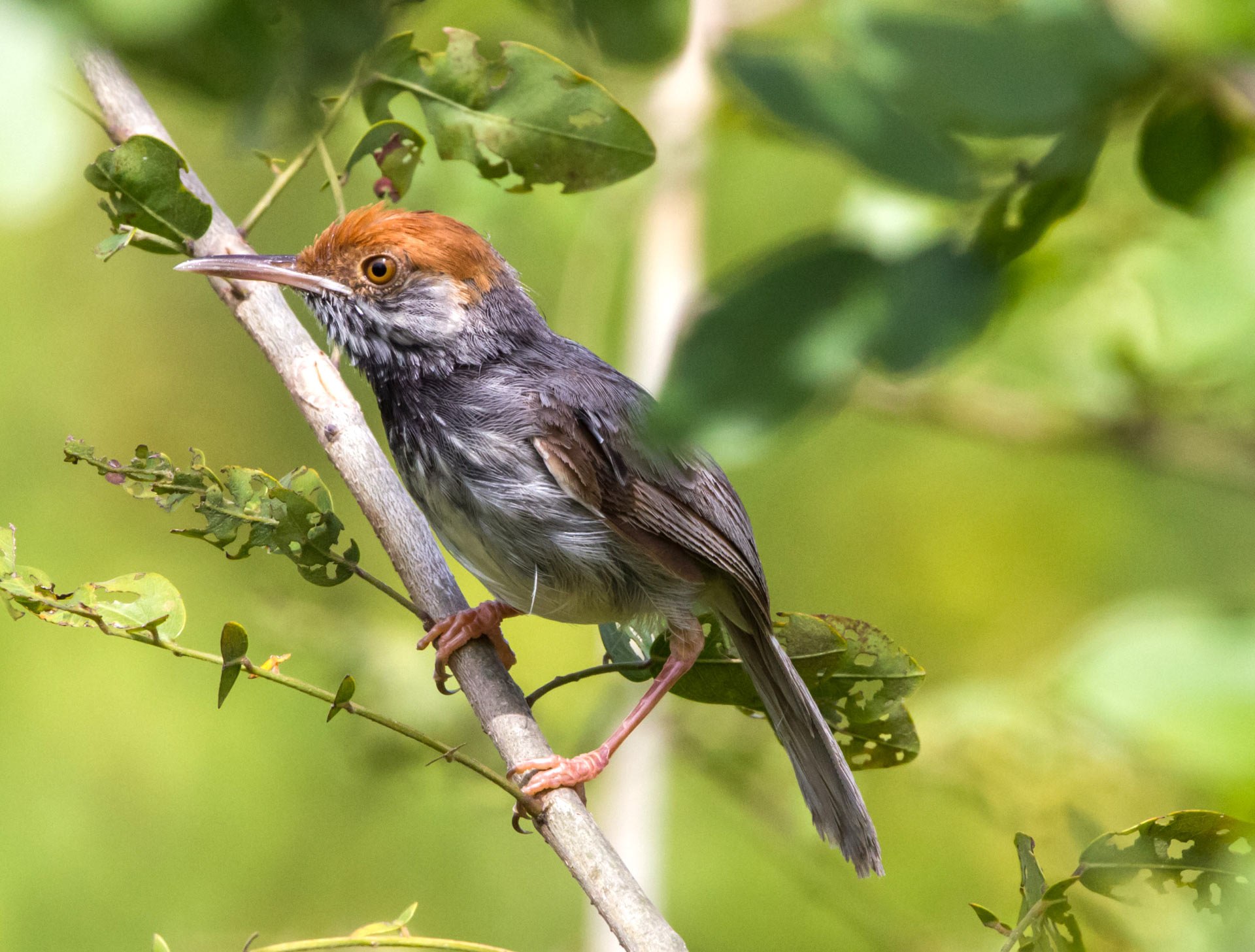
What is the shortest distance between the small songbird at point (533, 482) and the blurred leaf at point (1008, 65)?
2228mm

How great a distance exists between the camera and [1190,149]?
875mm

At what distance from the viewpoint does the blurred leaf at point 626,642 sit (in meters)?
2.95

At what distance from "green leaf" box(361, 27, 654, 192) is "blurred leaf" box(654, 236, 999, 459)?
1317mm

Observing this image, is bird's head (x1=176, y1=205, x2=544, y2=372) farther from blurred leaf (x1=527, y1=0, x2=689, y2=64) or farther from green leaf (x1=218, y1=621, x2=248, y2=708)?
blurred leaf (x1=527, y1=0, x2=689, y2=64)

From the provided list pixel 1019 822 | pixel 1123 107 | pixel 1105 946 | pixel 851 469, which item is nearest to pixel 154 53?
pixel 1123 107

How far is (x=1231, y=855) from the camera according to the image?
3.76ft

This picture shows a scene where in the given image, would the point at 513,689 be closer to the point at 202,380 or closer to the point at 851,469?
the point at 851,469

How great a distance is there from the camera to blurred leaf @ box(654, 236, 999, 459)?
26.6 inches

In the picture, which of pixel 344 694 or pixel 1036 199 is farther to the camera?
pixel 344 694

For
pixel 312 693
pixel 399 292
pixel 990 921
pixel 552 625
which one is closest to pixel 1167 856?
pixel 990 921

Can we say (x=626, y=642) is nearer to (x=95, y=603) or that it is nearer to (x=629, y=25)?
(x=95, y=603)

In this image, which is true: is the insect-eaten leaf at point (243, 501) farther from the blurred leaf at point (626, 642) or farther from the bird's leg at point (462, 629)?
the blurred leaf at point (626, 642)

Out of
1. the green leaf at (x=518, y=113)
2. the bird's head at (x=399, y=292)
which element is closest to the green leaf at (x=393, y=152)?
the green leaf at (x=518, y=113)

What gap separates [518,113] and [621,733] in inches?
64.4
